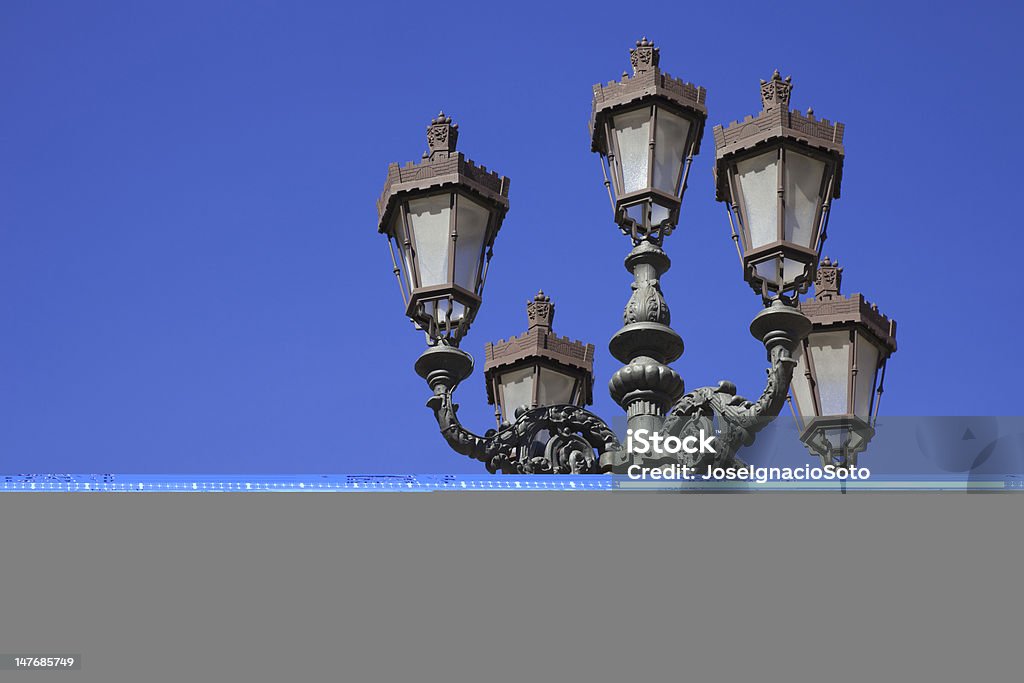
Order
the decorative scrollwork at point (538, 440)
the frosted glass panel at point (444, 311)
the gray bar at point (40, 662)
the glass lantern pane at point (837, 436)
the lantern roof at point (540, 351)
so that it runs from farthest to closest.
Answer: the lantern roof at point (540, 351), the glass lantern pane at point (837, 436), the decorative scrollwork at point (538, 440), the frosted glass panel at point (444, 311), the gray bar at point (40, 662)

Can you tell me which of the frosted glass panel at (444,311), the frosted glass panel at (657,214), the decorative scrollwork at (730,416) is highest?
the frosted glass panel at (657,214)

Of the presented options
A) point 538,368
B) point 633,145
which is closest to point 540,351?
Answer: point 538,368

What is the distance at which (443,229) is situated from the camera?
8820 mm

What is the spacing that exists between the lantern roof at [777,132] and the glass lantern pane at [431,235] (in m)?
1.52

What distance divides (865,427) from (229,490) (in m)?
4.89

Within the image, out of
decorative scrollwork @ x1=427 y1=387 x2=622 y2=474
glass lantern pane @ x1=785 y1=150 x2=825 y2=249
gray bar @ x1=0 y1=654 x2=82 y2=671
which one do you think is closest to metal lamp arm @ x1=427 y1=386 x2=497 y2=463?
decorative scrollwork @ x1=427 y1=387 x2=622 y2=474

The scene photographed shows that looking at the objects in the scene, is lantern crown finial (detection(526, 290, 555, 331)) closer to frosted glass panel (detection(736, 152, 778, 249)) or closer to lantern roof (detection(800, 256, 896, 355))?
lantern roof (detection(800, 256, 896, 355))

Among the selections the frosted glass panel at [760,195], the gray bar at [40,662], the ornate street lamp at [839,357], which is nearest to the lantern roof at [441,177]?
the frosted glass panel at [760,195]

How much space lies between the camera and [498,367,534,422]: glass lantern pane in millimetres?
11289

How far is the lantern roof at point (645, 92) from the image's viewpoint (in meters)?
8.61

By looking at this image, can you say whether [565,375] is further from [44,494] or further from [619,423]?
[44,494]

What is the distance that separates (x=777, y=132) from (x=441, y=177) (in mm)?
1860

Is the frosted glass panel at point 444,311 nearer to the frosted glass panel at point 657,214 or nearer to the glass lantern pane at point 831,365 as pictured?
the frosted glass panel at point 657,214

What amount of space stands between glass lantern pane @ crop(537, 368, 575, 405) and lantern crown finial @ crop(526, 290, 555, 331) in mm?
341
